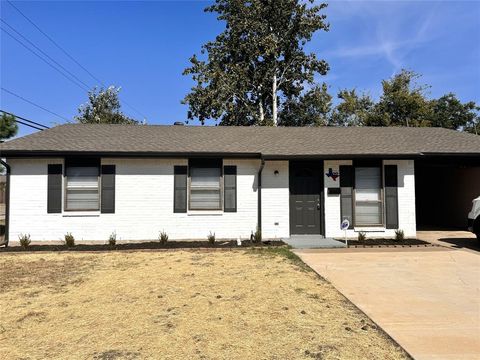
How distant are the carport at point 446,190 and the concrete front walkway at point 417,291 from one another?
17.8ft

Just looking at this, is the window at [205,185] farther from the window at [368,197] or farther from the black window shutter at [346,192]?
the window at [368,197]

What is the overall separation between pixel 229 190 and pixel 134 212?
3.08 metres

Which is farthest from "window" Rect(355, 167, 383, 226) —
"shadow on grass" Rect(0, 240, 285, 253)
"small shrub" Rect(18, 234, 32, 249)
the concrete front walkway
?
"small shrub" Rect(18, 234, 32, 249)

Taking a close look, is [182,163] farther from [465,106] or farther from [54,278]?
[465,106]

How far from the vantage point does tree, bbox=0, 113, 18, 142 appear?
71.6 ft

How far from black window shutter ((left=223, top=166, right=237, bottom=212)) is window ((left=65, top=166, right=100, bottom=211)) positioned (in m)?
3.98

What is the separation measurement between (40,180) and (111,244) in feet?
10.3

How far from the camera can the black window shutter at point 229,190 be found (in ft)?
38.3

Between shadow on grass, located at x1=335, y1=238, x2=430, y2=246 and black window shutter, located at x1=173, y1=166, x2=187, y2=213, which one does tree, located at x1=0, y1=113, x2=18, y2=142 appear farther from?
shadow on grass, located at x1=335, y1=238, x2=430, y2=246

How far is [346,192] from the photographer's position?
39.0 feet

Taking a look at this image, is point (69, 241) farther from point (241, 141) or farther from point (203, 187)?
point (241, 141)

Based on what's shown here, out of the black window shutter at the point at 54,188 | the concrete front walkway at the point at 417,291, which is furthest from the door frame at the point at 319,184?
the black window shutter at the point at 54,188

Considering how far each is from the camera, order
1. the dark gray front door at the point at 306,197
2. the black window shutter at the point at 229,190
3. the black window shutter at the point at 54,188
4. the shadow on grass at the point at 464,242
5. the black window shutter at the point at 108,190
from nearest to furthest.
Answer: the shadow on grass at the point at 464,242, the black window shutter at the point at 54,188, the black window shutter at the point at 108,190, the black window shutter at the point at 229,190, the dark gray front door at the point at 306,197

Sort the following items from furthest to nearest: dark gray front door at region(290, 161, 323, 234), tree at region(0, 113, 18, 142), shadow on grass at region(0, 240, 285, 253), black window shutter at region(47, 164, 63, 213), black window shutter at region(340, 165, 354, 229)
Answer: tree at region(0, 113, 18, 142) → dark gray front door at region(290, 161, 323, 234) → black window shutter at region(340, 165, 354, 229) → black window shutter at region(47, 164, 63, 213) → shadow on grass at region(0, 240, 285, 253)
